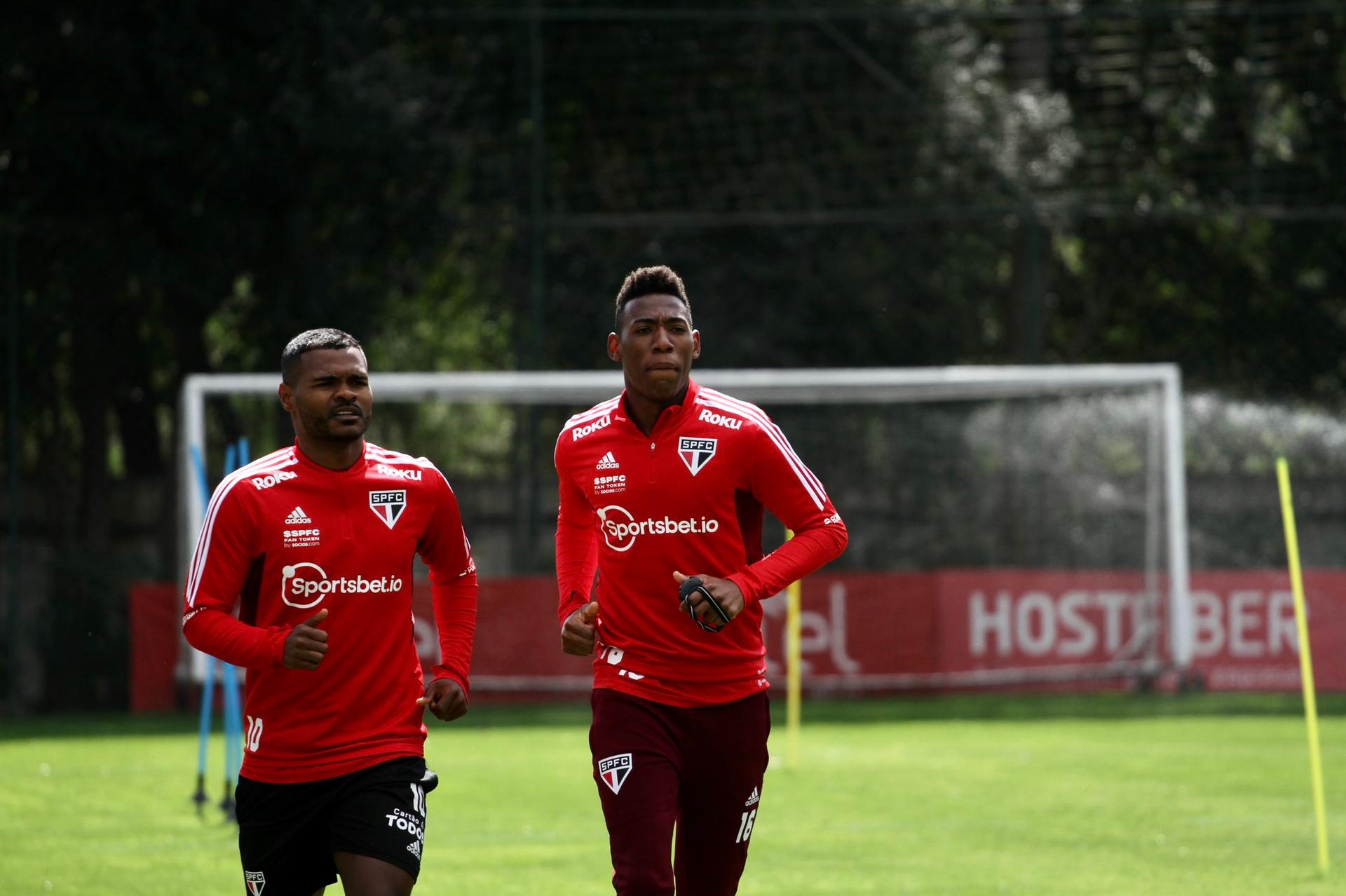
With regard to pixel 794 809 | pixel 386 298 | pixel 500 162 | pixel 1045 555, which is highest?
pixel 500 162

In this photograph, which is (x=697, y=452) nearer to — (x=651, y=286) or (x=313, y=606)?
(x=651, y=286)

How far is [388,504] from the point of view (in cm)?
566

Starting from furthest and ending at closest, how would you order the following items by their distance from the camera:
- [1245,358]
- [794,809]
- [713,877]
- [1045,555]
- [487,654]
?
[1245,358] → [1045,555] → [487,654] → [794,809] → [713,877]

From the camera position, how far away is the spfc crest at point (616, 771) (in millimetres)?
5723

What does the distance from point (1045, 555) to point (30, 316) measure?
10696 millimetres

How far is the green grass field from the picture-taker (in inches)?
357

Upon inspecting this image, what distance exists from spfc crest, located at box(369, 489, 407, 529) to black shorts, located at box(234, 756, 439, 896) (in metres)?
0.69

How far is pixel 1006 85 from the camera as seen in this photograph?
2250 cm

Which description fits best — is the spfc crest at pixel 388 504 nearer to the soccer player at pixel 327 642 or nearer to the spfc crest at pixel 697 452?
the soccer player at pixel 327 642

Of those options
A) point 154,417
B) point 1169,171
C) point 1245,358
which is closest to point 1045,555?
point 1245,358

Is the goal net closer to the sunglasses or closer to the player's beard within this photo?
the player's beard

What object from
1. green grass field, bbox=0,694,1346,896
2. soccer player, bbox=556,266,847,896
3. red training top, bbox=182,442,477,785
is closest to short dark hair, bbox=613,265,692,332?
soccer player, bbox=556,266,847,896

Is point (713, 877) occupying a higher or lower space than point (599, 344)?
lower

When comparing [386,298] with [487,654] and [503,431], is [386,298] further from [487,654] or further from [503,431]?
[487,654]
